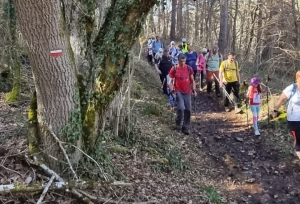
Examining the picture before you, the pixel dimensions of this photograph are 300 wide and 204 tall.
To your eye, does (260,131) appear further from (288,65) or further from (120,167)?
(288,65)

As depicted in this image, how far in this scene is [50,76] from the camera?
4598 millimetres

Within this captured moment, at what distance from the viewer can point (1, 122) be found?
7762 millimetres

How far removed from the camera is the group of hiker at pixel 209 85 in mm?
7145

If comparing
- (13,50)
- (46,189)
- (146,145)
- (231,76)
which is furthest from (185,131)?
(46,189)

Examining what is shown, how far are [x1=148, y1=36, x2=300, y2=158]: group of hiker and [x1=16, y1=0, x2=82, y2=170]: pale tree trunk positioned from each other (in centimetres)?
426

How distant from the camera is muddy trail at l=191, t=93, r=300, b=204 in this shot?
700cm

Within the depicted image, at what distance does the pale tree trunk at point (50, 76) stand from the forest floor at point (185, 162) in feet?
1.50

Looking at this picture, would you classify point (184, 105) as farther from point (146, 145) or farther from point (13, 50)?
point (13, 50)

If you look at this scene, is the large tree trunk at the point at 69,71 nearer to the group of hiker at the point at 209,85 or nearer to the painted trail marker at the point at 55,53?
the painted trail marker at the point at 55,53

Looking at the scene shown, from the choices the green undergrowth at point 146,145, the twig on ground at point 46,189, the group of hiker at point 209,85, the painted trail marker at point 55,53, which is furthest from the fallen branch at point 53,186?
the group of hiker at point 209,85

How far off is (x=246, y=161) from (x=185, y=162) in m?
1.59

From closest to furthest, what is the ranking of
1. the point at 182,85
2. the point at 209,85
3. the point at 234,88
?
the point at 182,85, the point at 234,88, the point at 209,85

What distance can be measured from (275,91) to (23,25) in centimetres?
1097

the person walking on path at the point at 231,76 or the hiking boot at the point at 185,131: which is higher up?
the person walking on path at the point at 231,76
